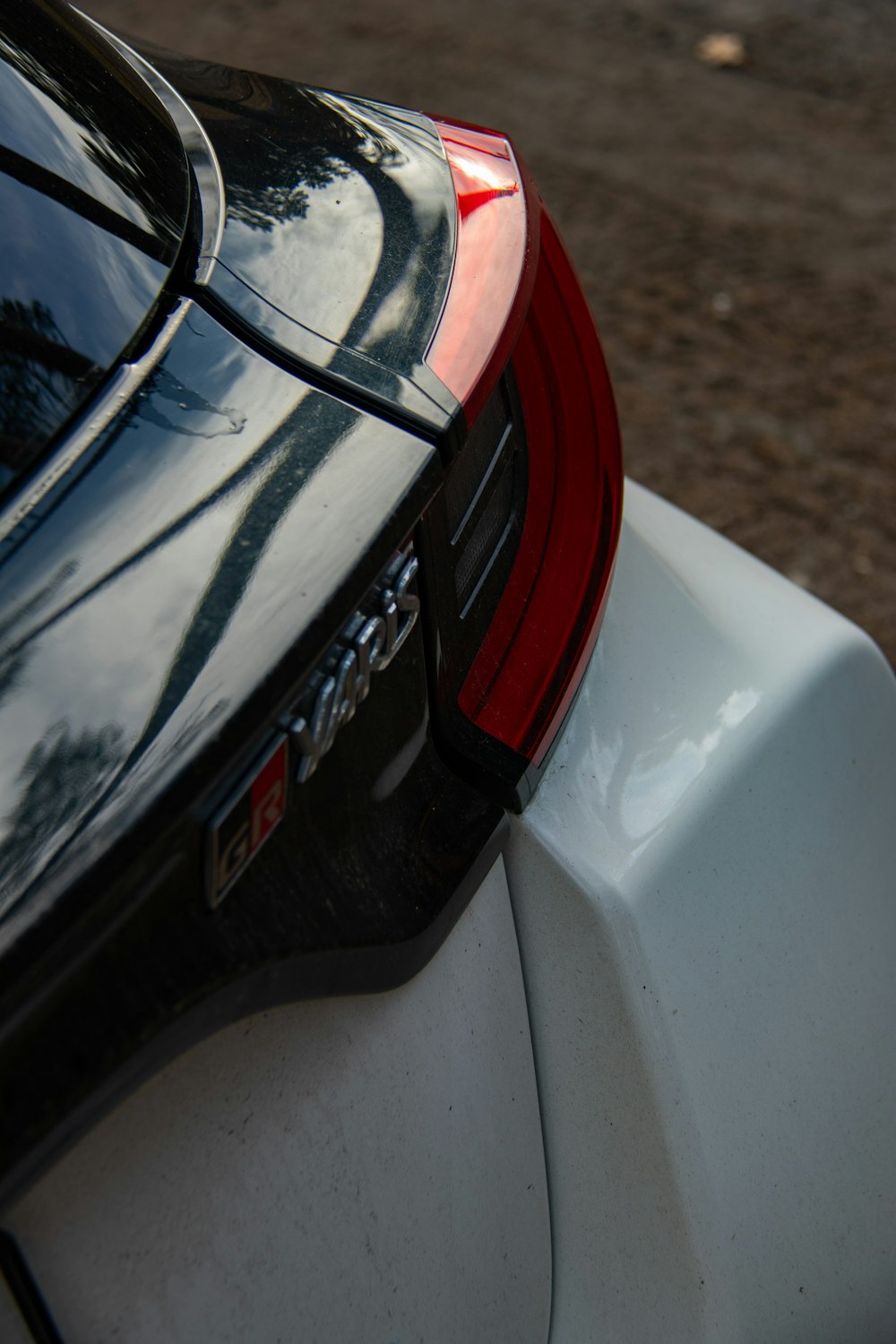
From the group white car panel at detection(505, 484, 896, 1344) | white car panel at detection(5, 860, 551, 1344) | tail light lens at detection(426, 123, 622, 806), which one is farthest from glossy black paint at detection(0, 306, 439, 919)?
white car panel at detection(505, 484, 896, 1344)

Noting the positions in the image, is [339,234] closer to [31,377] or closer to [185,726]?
[31,377]

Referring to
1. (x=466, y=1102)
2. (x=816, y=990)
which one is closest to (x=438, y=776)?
(x=466, y=1102)

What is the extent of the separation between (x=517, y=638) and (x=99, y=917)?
50 centimetres

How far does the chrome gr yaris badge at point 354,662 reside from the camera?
782 millimetres

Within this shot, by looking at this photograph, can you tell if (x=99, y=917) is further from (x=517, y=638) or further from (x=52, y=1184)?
(x=517, y=638)

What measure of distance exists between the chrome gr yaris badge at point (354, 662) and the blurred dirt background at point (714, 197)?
2120mm

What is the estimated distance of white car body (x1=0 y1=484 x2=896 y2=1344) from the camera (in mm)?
833

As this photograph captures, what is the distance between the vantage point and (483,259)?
1.01m

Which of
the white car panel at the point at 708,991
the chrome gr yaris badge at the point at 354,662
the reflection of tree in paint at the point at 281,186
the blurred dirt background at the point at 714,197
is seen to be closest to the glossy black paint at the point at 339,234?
the reflection of tree in paint at the point at 281,186

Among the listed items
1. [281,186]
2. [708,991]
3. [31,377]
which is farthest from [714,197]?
[31,377]

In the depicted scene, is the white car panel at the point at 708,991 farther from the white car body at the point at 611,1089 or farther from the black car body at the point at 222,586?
the black car body at the point at 222,586

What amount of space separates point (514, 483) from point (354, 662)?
0.35 meters

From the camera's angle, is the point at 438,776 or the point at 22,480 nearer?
the point at 22,480

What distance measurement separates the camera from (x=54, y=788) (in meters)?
0.72
